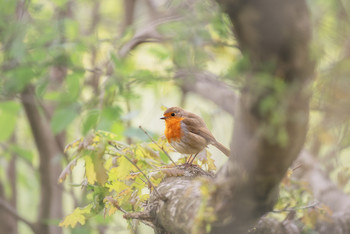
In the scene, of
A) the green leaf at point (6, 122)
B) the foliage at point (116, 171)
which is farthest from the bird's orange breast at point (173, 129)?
the green leaf at point (6, 122)

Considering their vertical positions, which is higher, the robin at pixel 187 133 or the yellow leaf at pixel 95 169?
the robin at pixel 187 133

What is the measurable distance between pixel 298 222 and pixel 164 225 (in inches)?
50.0

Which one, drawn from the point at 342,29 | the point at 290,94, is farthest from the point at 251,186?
the point at 342,29

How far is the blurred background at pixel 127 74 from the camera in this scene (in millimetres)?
1643

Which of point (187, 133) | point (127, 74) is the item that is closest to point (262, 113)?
point (187, 133)

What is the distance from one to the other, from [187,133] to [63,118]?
129 centimetres

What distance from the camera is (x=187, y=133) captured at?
2.98 meters

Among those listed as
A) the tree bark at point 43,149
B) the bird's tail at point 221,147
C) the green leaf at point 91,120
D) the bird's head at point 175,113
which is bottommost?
the tree bark at point 43,149

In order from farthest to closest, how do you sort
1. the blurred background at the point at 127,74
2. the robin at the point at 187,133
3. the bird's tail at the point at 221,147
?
1. the bird's tail at the point at 221,147
2. the robin at the point at 187,133
3. the blurred background at the point at 127,74

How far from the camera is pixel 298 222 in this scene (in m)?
2.74

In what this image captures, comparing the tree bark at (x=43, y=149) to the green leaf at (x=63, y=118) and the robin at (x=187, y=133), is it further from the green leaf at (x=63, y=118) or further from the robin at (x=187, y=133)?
the robin at (x=187, y=133)

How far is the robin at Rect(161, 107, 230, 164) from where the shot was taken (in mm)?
2857

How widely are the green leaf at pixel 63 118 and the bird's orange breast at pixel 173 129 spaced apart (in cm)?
97

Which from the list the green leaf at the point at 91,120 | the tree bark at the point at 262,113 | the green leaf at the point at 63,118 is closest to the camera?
the tree bark at the point at 262,113
